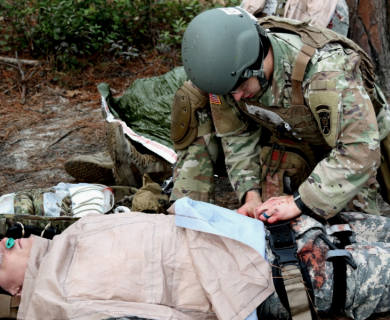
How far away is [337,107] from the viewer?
Answer: 8.45ft

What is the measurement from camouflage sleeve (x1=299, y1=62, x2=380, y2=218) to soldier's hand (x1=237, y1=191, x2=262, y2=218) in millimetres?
446

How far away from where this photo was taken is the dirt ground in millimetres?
4379

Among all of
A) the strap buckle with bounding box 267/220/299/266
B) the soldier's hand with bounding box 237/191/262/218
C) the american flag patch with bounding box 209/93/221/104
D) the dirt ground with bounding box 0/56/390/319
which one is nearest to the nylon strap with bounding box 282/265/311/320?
the strap buckle with bounding box 267/220/299/266

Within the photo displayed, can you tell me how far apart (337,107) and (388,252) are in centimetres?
80

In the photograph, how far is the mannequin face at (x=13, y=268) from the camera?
269cm

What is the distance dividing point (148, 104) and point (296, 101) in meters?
2.00

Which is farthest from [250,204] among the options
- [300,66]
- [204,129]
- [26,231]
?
[26,231]

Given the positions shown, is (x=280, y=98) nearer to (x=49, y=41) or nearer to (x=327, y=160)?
(x=327, y=160)

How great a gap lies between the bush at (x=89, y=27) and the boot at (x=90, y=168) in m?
2.45

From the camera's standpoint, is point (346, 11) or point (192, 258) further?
point (346, 11)

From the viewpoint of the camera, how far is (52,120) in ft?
17.6

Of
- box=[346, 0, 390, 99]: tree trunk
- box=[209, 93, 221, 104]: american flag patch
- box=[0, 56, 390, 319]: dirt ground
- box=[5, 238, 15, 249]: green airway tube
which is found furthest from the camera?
box=[346, 0, 390, 99]: tree trunk

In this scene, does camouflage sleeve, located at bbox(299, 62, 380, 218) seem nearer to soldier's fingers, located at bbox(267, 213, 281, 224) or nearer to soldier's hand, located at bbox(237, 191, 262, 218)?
soldier's fingers, located at bbox(267, 213, 281, 224)

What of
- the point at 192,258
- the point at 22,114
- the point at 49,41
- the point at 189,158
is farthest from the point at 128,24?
the point at 192,258
